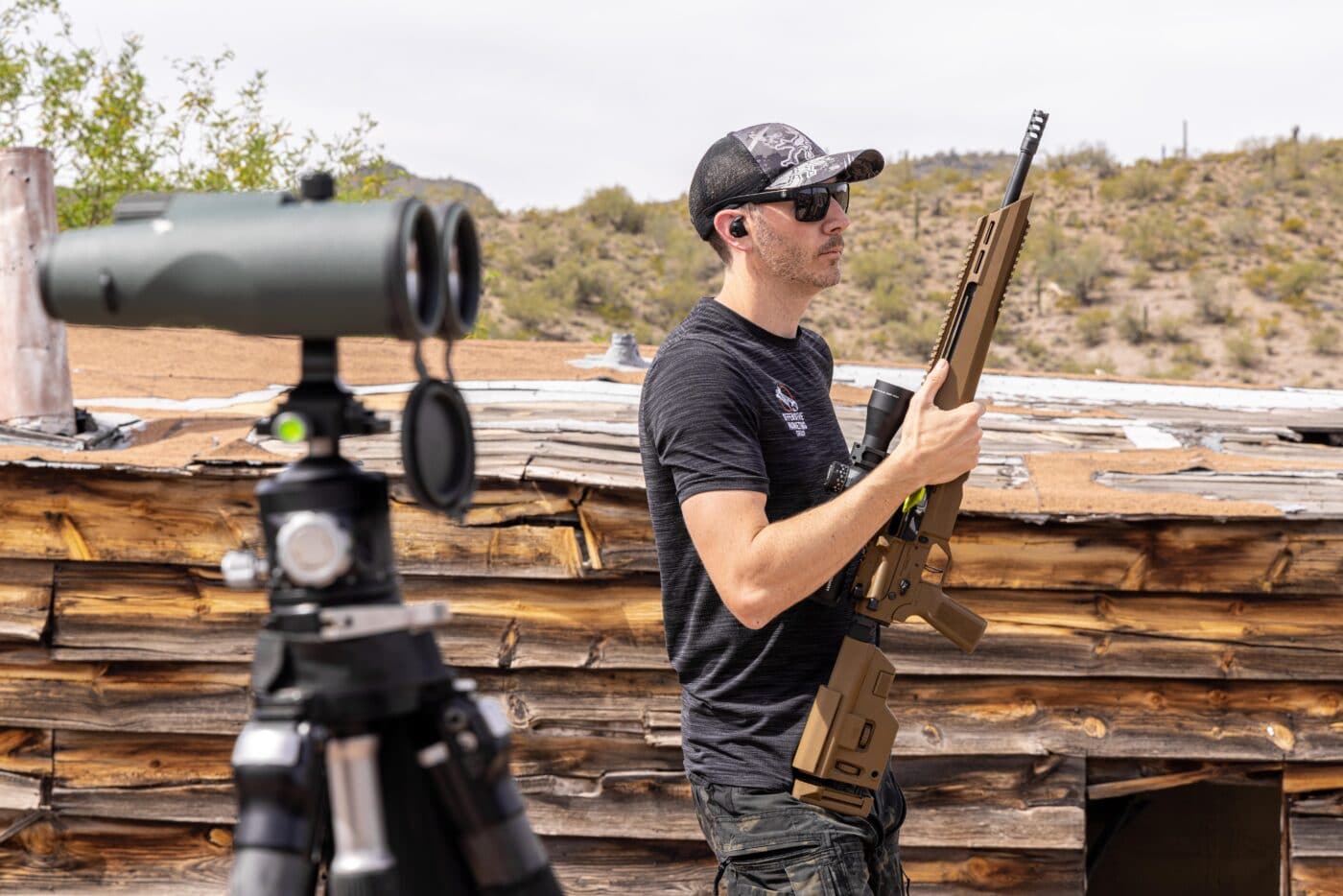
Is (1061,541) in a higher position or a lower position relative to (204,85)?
lower

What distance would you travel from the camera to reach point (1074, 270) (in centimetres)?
2527

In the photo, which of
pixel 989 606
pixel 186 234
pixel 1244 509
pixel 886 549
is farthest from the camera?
pixel 989 606

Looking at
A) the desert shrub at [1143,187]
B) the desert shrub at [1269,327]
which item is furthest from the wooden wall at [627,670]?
the desert shrub at [1143,187]

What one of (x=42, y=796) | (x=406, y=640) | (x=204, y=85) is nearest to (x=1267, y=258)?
(x=204, y=85)

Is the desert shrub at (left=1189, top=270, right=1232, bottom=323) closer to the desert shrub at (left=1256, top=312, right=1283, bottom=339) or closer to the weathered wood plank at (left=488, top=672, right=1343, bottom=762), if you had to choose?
the desert shrub at (left=1256, top=312, right=1283, bottom=339)

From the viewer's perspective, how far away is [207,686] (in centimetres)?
434

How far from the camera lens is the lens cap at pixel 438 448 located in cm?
130

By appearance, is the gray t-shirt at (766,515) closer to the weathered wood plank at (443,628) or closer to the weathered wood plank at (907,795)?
the weathered wood plank at (443,628)

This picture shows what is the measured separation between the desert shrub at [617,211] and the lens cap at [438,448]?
2752cm

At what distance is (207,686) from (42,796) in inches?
27.6

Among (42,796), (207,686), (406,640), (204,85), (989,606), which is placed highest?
(204,85)

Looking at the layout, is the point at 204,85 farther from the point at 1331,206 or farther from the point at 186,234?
the point at 1331,206

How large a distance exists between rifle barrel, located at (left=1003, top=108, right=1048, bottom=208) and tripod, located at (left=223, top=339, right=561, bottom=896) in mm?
1764

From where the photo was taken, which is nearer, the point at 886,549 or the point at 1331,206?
the point at 886,549
